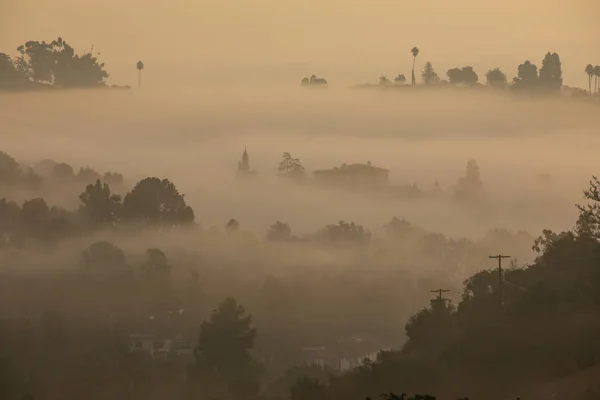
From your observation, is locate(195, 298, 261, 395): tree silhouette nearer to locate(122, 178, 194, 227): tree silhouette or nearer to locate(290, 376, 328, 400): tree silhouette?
locate(290, 376, 328, 400): tree silhouette

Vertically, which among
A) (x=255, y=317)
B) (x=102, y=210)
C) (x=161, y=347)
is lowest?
(x=161, y=347)

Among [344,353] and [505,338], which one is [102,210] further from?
[505,338]

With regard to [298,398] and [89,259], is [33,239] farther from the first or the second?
[298,398]

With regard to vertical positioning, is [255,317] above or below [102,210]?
below

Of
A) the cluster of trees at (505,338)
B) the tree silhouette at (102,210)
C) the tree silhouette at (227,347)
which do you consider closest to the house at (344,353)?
the tree silhouette at (227,347)

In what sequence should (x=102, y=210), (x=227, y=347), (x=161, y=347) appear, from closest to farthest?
(x=227, y=347)
(x=161, y=347)
(x=102, y=210)

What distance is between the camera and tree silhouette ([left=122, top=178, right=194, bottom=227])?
620 ft

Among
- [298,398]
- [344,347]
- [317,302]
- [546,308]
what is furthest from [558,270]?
[317,302]

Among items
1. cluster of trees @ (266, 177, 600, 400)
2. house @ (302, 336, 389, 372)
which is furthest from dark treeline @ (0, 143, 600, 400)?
house @ (302, 336, 389, 372)

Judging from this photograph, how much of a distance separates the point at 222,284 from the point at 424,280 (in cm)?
2360

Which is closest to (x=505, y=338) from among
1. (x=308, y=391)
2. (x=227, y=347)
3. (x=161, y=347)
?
(x=308, y=391)

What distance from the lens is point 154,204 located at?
192 metres

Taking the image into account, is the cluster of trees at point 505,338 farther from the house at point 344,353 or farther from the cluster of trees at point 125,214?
the cluster of trees at point 125,214

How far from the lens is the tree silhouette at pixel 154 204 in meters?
189
